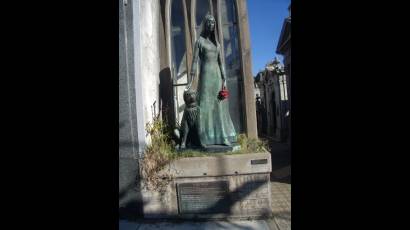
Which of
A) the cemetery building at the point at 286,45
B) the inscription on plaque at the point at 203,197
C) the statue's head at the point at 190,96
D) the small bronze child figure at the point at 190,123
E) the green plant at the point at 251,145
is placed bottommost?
the inscription on plaque at the point at 203,197

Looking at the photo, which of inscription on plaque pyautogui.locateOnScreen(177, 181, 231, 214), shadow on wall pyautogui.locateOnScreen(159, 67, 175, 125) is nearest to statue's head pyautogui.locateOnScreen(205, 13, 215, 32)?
shadow on wall pyautogui.locateOnScreen(159, 67, 175, 125)

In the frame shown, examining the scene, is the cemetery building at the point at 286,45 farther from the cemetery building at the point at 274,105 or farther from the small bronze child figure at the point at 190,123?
the small bronze child figure at the point at 190,123

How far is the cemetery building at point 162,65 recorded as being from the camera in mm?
4395

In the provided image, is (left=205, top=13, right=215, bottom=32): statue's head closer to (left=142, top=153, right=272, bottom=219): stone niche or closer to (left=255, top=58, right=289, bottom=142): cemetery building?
(left=142, top=153, right=272, bottom=219): stone niche

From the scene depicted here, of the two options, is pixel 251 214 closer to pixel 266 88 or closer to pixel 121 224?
pixel 121 224

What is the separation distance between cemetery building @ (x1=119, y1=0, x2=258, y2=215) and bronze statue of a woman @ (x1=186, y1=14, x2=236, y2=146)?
940 millimetres

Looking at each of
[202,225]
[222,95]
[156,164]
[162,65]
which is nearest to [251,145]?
[222,95]

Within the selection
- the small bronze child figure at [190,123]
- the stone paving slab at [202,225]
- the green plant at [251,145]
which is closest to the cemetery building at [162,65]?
the stone paving slab at [202,225]

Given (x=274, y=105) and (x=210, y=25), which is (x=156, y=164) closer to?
(x=210, y=25)

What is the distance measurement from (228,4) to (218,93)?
104 inches

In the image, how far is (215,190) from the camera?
4.16 meters

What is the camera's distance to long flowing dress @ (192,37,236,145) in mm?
4676

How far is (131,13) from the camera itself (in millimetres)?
4559

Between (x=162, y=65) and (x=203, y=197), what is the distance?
134 inches
